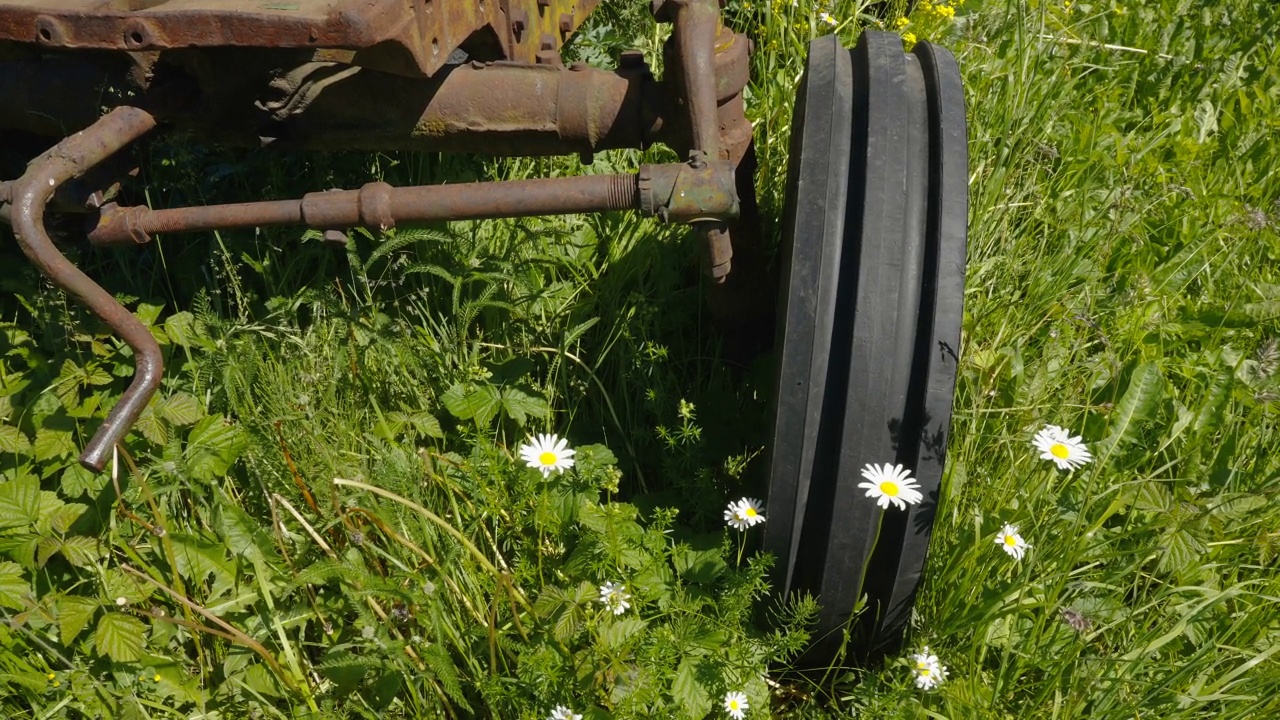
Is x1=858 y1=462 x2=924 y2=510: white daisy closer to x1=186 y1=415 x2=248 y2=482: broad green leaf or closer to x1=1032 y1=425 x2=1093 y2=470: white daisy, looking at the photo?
x1=1032 y1=425 x2=1093 y2=470: white daisy

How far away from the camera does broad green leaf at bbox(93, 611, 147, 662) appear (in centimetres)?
221

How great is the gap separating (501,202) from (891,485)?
0.95 metres

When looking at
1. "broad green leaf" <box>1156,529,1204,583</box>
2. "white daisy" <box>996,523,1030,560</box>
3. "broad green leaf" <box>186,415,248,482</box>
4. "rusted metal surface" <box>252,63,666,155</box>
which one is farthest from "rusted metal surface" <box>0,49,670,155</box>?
"broad green leaf" <box>1156,529,1204,583</box>

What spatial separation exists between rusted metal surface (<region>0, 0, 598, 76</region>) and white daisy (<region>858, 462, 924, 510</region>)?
1160 millimetres

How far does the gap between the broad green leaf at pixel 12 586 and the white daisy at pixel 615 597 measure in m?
1.25

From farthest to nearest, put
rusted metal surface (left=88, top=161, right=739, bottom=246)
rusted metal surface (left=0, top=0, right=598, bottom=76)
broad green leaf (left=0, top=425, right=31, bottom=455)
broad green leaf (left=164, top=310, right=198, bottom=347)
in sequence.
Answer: broad green leaf (left=164, top=310, right=198, bottom=347) → broad green leaf (left=0, top=425, right=31, bottom=455) → rusted metal surface (left=88, top=161, right=739, bottom=246) → rusted metal surface (left=0, top=0, right=598, bottom=76)

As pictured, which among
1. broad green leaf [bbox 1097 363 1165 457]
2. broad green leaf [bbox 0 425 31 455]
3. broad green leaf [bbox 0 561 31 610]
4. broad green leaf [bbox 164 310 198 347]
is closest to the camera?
broad green leaf [bbox 0 561 31 610]

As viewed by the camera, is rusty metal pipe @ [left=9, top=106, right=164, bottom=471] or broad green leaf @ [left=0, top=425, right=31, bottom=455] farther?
broad green leaf @ [left=0, top=425, right=31, bottom=455]

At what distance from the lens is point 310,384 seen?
9.19 ft

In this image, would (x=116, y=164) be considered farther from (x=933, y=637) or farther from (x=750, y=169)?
(x=933, y=637)

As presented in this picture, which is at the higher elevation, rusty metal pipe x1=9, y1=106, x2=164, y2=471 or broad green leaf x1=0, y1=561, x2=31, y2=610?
rusty metal pipe x1=9, y1=106, x2=164, y2=471

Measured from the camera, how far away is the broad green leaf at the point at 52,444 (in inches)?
97.7

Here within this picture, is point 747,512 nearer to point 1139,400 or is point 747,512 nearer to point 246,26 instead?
point 1139,400

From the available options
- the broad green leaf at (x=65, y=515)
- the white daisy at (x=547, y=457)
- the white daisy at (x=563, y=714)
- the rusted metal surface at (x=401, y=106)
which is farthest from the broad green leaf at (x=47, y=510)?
the white daisy at (x=563, y=714)
